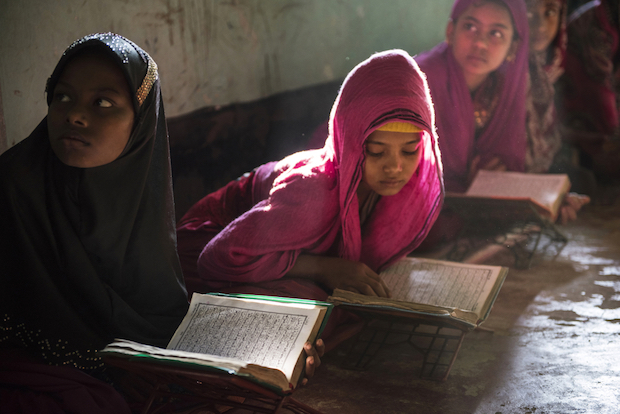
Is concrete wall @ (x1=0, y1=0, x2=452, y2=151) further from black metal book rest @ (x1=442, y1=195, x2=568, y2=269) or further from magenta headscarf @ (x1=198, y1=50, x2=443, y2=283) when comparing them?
black metal book rest @ (x1=442, y1=195, x2=568, y2=269)

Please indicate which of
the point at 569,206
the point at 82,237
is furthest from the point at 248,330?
the point at 569,206

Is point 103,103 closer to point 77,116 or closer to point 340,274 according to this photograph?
point 77,116

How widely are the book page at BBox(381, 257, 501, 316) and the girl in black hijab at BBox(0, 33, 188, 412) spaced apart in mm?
988

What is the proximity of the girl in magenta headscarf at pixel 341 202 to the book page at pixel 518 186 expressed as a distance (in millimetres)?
989

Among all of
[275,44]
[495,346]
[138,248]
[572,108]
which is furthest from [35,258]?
[572,108]

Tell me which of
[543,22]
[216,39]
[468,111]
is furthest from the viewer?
[543,22]

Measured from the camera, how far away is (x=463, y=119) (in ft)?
11.4

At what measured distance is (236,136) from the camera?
304 centimetres

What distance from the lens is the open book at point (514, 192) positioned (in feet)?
9.81

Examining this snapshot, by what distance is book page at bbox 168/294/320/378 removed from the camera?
153 cm

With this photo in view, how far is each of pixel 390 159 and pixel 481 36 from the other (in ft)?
5.29

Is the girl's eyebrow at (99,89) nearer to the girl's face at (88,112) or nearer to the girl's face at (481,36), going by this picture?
the girl's face at (88,112)

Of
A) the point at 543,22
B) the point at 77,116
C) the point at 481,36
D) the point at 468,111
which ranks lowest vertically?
the point at 468,111

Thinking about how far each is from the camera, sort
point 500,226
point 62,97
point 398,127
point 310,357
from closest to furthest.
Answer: point 310,357 < point 62,97 < point 398,127 < point 500,226
